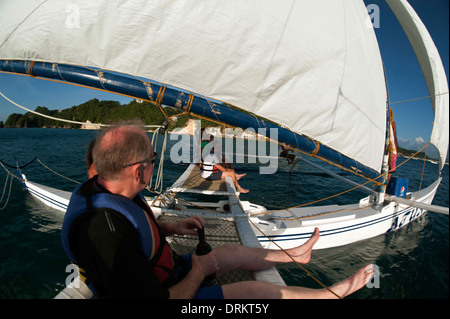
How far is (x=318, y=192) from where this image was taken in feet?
28.6

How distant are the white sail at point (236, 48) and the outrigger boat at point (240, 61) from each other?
1 cm

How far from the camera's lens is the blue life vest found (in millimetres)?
1124

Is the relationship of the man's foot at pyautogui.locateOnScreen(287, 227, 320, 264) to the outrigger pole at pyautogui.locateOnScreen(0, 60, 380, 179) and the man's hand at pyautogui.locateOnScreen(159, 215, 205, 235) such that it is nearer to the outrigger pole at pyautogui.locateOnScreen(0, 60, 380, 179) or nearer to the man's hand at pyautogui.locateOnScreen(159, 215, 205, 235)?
the man's hand at pyautogui.locateOnScreen(159, 215, 205, 235)

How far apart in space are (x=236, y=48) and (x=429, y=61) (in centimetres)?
449

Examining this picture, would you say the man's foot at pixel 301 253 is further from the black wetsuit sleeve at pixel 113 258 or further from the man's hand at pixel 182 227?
the black wetsuit sleeve at pixel 113 258

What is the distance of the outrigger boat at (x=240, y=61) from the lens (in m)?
2.30

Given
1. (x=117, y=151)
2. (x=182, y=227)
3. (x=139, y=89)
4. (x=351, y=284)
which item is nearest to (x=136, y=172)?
(x=117, y=151)

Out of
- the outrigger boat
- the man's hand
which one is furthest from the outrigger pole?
the man's hand

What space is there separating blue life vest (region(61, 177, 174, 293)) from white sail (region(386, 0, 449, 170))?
5789mm

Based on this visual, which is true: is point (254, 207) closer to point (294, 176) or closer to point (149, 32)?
point (149, 32)

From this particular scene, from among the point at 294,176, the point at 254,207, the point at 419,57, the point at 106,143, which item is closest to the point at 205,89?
the point at 106,143

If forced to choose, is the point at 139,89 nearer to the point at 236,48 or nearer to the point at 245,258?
the point at 236,48

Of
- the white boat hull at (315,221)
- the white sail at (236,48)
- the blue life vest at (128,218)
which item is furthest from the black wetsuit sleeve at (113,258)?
the white boat hull at (315,221)

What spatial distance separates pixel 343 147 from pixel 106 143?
3.45 metres
